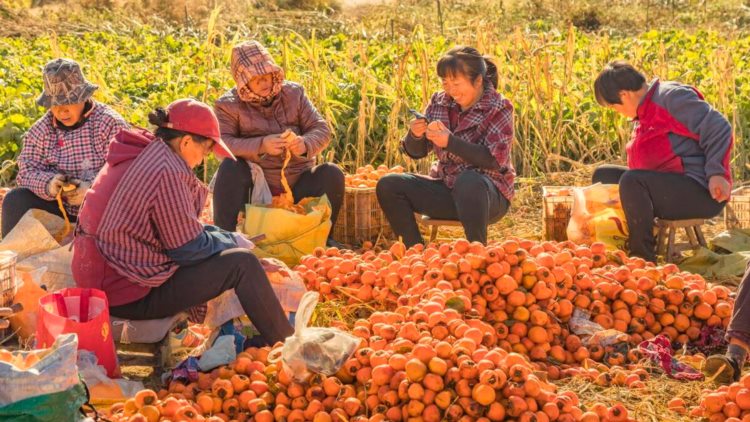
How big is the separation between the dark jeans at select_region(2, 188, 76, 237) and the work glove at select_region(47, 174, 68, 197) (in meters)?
0.19

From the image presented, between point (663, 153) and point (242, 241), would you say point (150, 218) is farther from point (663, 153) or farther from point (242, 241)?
point (663, 153)

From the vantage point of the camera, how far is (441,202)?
5.46m

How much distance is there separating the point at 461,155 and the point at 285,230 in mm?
987

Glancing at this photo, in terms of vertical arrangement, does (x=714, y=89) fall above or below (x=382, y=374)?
above

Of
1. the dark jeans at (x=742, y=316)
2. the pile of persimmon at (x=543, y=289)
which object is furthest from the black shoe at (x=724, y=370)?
the pile of persimmon at (x=543, y=289)

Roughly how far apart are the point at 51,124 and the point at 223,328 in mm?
1617

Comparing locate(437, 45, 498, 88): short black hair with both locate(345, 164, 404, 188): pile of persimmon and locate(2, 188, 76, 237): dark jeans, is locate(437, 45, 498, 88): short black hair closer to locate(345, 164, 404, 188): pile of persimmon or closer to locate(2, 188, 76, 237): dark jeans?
locate(345, 164, 404, 188): pile of persimmon

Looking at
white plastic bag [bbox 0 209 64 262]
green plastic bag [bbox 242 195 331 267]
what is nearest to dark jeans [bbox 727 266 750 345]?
green plastic bag [bbox 242 195 331 267]

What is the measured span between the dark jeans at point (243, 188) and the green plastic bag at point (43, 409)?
2762 millimetres

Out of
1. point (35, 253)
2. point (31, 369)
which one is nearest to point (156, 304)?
point (35, 253)

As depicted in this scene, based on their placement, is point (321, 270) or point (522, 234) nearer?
point (321, 270)

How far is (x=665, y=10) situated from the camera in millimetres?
18875

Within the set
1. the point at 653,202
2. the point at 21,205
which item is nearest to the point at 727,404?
the point at 653,202

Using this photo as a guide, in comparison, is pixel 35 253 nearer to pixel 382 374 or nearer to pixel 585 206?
pixel 382 374
